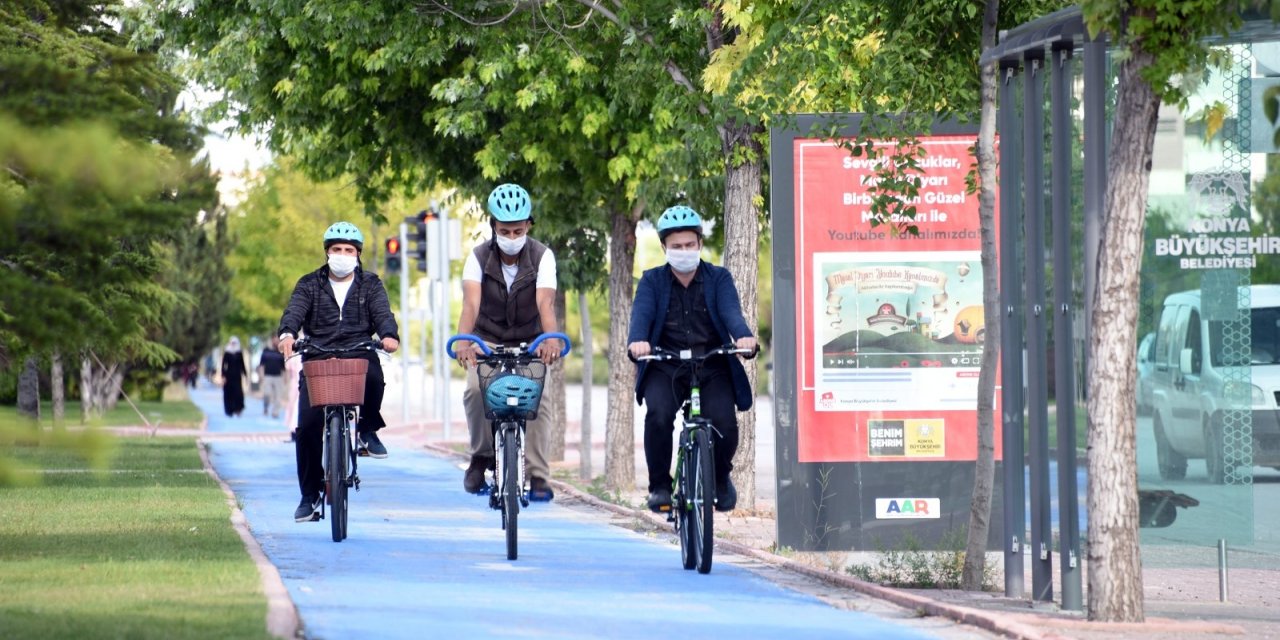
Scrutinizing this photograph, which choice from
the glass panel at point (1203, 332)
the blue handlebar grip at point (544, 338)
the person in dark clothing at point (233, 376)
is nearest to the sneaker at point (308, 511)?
the blue handlebar grip at point (544, 338)

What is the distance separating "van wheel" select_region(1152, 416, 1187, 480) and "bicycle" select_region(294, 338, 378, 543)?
15.1 feet

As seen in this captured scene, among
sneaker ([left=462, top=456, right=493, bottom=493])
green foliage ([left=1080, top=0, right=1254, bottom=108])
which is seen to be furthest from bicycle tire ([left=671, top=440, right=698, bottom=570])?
green foliage ([left=1080, top=0, right=1254, bottom=108])

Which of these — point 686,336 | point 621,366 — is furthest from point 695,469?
point 621,366

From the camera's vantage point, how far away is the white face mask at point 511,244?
11.5 metres

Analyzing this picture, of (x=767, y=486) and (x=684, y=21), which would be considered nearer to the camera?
(x=684, y=21)

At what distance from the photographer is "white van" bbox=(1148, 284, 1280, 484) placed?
10391mm

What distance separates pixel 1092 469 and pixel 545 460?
3539mm

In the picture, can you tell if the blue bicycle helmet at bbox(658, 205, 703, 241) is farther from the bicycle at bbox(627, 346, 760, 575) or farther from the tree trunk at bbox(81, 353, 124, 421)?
the tree trunk at bbox(81, 353, 124, 421)

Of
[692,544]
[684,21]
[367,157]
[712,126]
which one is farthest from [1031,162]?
[367,157]

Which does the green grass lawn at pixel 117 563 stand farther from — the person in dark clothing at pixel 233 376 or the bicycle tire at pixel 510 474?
the person in dark clothing at pixel 233 376

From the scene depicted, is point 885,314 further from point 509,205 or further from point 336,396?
point 336,396

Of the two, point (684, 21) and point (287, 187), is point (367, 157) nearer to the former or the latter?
point (684, 21)

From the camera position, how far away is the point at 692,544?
1104 centimetres

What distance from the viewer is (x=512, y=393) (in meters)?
11.2
